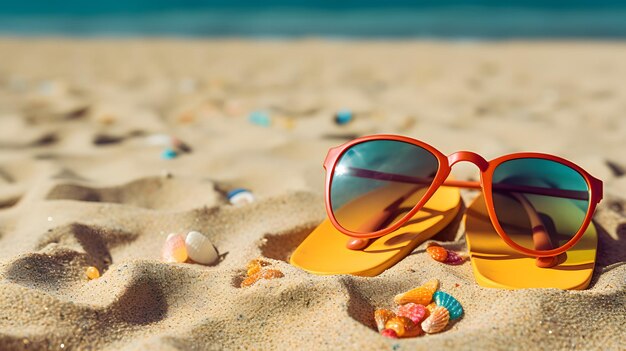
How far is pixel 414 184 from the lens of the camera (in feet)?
5.58

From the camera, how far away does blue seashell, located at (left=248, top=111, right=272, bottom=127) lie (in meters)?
3.24

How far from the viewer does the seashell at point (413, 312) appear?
1313mm

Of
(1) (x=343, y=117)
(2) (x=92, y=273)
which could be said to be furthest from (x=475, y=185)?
(1) (x=343, y=117)

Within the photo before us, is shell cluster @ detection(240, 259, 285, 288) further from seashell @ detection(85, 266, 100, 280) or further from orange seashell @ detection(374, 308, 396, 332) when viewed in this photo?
seashell @ detection(85, 266, 100, 280)

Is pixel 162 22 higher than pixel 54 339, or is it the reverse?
pixel 54 339

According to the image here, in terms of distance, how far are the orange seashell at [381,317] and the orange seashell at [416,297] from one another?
0.06 m

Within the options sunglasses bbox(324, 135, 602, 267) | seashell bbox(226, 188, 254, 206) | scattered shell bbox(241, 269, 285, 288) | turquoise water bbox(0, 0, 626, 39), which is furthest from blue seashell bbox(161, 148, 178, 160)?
turquoise water bbox(0, 0, 626, 39)

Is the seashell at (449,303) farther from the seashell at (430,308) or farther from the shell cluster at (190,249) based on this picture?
the shell cluster at (190,249)

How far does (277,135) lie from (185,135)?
478 millimetres

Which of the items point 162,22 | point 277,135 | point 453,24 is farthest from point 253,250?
point 162,22

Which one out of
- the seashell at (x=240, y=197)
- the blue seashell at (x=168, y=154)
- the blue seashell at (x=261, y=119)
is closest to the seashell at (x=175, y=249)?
the seashell at (x=240, y=197)

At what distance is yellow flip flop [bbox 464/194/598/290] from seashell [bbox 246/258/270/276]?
1.71 feet

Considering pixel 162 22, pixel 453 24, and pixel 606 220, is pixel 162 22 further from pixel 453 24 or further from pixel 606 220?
pixel 606 220

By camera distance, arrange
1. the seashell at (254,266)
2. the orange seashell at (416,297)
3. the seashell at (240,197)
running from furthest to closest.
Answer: the seashell at (240,197) < the seashell at (254,266) < the orange seashell at (416,297)
